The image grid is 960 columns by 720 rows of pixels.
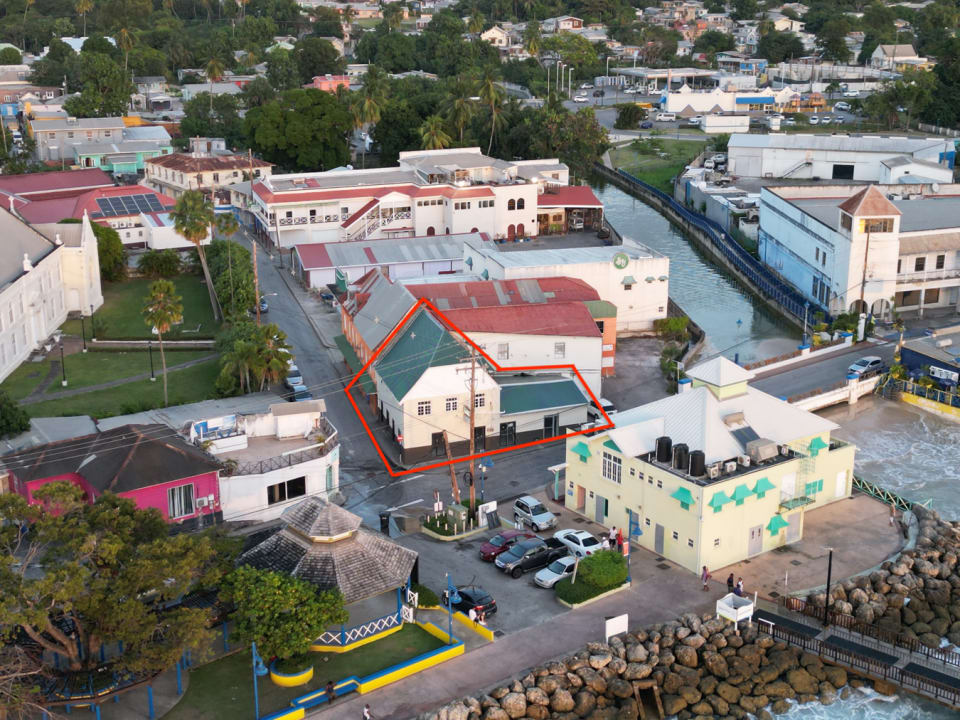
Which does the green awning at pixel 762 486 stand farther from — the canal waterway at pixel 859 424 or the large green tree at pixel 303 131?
the large green tree at pixel 303 131

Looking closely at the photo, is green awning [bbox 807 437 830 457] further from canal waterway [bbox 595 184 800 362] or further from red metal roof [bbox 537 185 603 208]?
red metal roof [bbox 537 185 603 208]

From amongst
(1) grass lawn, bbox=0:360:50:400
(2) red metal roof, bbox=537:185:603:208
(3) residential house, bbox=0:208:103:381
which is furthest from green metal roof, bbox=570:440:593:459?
(2) red metal roof, bbox=537:185:603:208

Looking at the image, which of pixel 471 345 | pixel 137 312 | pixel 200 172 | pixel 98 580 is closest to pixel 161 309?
pixel 137 312

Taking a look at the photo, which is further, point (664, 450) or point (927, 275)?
point (927, 275)

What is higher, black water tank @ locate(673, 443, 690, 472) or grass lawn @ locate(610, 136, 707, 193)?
black water tank @ locate(673, 443, 690, 472)

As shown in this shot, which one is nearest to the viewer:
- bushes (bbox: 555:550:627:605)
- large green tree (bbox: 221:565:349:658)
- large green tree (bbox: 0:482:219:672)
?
large green tree (bbox: 0:482:219:672)

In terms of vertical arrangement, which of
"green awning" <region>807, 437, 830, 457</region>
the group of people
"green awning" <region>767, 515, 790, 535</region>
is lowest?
the group of people

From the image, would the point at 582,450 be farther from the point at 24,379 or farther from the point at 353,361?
the point at 24,379
